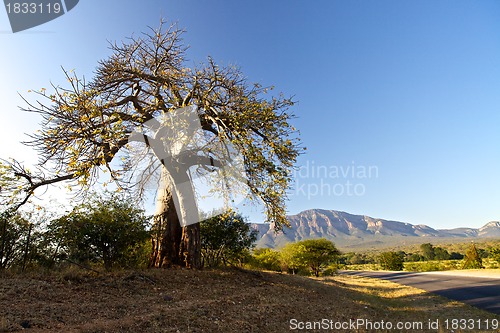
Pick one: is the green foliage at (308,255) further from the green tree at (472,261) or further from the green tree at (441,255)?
the green tree at (441,255)

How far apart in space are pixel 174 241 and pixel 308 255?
81.9 feet

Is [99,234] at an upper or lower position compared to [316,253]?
upper

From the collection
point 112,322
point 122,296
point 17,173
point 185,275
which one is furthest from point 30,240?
point 112,322

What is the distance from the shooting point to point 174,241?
483 inches

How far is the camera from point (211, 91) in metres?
11.5

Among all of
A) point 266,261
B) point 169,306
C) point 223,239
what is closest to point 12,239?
point 169,306

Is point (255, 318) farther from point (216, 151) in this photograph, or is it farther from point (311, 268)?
point (311, 268)

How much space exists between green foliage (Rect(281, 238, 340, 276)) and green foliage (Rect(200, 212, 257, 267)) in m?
18.9

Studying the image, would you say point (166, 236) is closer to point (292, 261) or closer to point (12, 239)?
point (12, 239)

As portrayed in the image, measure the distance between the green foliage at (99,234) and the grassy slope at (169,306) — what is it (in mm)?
1229

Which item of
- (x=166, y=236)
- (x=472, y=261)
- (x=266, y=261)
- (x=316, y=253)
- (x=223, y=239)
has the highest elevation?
(x=166, y=236)

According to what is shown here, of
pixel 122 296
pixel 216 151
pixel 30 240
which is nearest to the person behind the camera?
pixel 122 296

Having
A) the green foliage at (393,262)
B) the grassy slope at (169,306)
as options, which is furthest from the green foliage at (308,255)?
the green foliage at (393,262)

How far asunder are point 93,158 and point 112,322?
616cm
